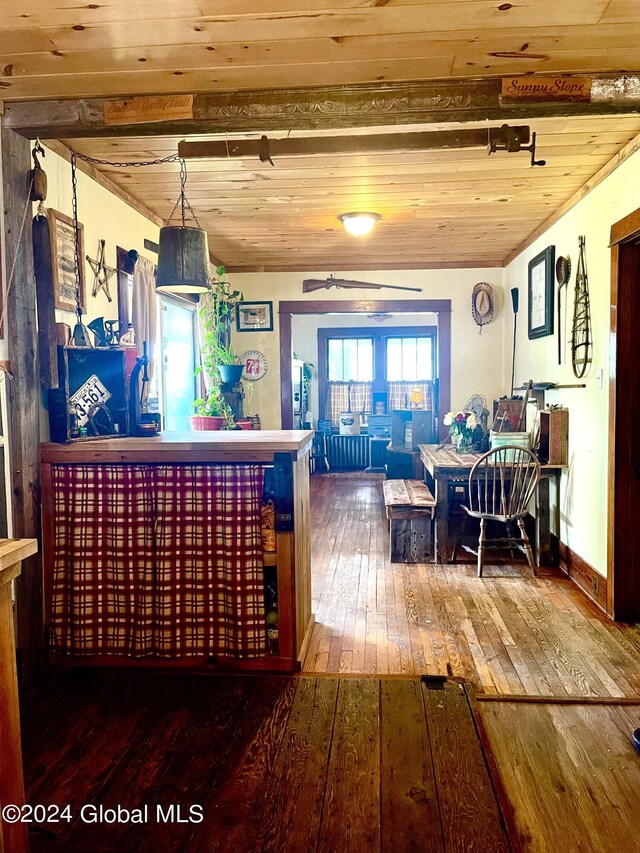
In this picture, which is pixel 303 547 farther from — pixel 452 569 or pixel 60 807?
pixel 452 569

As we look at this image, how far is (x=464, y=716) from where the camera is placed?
88.0 inches

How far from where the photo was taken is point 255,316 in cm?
612

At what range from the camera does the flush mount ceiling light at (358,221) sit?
4.06m

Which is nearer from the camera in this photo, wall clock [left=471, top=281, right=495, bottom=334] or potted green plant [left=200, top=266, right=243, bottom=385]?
potted green plant [left=200, top=266, right=243, bottom=385]

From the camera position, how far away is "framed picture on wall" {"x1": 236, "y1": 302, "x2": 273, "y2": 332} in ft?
20.1

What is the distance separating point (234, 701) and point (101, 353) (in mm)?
1626

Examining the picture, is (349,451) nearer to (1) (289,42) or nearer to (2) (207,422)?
(2) (207,422)

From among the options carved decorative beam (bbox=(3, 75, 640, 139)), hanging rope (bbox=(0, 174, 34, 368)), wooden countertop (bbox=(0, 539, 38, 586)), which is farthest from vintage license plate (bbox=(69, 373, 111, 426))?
wooden countertop (bbox=(0, 539, 38, 586))

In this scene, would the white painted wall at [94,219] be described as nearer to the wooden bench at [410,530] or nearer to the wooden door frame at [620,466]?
the wooden bench at [410,530]

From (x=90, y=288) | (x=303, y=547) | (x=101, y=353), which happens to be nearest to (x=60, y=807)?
(x=303, y=547)

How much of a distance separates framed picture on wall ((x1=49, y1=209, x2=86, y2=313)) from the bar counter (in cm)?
69

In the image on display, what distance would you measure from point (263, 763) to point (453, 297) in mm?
4904

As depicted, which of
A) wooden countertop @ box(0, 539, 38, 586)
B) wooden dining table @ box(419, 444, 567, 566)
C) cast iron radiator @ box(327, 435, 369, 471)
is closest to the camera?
wooden countertop @ box(0, 539, 38, 586)

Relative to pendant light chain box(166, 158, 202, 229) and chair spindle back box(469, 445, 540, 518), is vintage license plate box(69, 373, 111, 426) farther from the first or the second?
chair spindle back box(469, 445, 540, 518)
